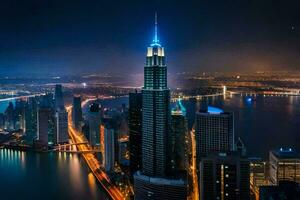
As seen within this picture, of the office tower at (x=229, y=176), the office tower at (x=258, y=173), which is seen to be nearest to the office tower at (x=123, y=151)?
the office tower at (x=258, y=173)

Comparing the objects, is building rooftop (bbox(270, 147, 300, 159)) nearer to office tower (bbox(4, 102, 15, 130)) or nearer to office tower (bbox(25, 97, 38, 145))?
office tower (bbox(25, 97, 38, 145))

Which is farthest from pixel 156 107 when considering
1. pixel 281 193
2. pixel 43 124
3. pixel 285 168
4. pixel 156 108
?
pixel 43 124

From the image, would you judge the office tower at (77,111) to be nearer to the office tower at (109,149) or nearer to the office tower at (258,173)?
the office tower at (109,149)

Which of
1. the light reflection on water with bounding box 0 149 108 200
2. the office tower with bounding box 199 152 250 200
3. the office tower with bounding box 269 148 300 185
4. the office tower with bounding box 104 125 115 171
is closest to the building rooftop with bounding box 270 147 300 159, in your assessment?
the office tower with bounding box 269 148 300 185

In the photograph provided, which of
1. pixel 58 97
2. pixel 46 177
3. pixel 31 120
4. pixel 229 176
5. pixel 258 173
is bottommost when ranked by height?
pixel 46 177

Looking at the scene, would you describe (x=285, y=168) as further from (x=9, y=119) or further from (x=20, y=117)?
(x=9, y=119)

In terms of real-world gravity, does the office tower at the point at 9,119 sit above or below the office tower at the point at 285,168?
above
